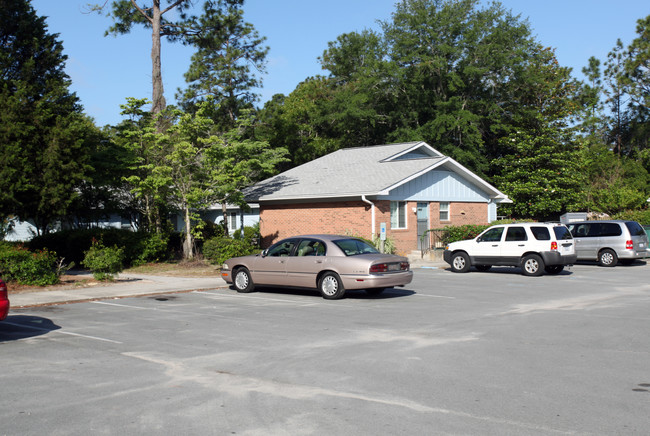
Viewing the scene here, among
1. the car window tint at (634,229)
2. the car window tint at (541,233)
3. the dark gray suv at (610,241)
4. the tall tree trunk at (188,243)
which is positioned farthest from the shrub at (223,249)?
the car window tint at (634,229)

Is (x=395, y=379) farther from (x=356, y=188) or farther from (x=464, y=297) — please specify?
(x=356, y=188)

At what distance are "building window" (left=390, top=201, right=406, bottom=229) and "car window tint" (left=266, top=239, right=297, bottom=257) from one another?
41.5ft

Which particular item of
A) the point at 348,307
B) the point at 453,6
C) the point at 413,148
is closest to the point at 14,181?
the point at 348,307

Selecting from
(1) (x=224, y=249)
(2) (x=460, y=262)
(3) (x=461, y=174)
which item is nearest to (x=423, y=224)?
(3) (x=461, y=174)

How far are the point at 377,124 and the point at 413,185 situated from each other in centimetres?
1992

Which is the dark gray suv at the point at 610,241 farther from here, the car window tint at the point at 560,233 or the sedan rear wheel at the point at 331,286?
the sedan rear wheel at the point at 331,286

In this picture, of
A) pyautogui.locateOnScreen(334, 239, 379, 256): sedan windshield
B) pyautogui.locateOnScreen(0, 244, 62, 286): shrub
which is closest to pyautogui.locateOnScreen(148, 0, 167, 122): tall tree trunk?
pyautogui.locateOnScreen(0, 244, 62, 286): shrub

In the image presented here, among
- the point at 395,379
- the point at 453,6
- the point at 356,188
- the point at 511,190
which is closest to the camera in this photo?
the point at 395,379

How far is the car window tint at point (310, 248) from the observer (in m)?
14.9

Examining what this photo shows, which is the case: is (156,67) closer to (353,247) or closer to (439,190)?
(439,190)

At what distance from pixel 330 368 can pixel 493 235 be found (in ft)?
48.5

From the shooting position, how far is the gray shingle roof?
89.5 feet

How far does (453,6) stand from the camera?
4559cm

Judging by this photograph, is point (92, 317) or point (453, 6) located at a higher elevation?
point (453, 6)
